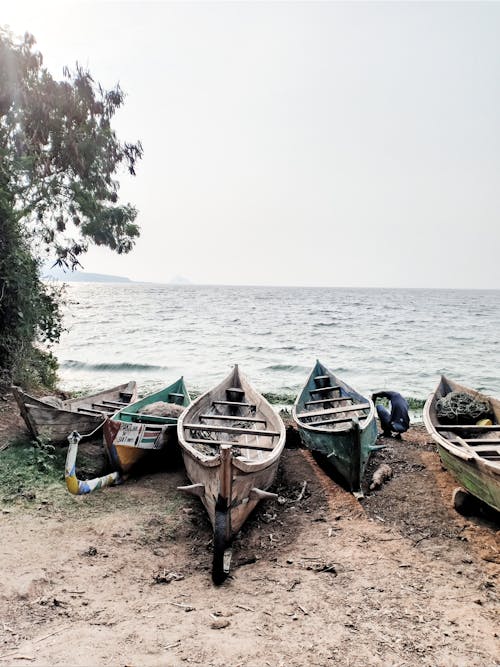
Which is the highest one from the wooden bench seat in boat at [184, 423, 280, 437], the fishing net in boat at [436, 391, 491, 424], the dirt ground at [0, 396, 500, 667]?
the fishing net in boat at [436, 391, 491, 424]

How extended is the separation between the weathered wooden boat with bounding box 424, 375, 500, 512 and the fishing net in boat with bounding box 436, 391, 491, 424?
47mm

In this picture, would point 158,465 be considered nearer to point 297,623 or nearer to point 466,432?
point 297,623

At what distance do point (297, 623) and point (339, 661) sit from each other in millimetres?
545

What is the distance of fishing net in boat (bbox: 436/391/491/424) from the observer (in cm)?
817

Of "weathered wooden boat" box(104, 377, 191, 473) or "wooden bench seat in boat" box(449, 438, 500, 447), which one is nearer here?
"wooden bench seat in boat" box(449, 438, 500, 447)

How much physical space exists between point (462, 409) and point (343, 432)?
9.86 ft

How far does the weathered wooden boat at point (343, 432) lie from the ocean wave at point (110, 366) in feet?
40.6

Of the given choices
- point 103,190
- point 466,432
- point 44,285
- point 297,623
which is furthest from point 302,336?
point 297,623

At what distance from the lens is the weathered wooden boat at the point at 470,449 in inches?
214

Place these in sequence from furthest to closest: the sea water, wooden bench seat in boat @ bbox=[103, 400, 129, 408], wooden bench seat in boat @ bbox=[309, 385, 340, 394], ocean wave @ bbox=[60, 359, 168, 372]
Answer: ocean wave @ bbox=[60, 359, 168, 372]
the sea water
wooden bench seat in boat @ bbox=[309, 385, 340, 394]
wooden bench seat in boat @ bbox=[103, 400, 129, 408]

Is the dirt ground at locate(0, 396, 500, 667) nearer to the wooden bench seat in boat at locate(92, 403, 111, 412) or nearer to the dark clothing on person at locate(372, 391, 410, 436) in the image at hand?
the dark clothing on person at locate(372, 391, 410, 436)

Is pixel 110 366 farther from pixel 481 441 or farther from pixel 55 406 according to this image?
pixel 481 441

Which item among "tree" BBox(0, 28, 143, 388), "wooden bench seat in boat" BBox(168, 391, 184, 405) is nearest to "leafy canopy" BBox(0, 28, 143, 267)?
"tree" BBox(0, 28, 143, 388)

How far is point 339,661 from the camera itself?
343cm
